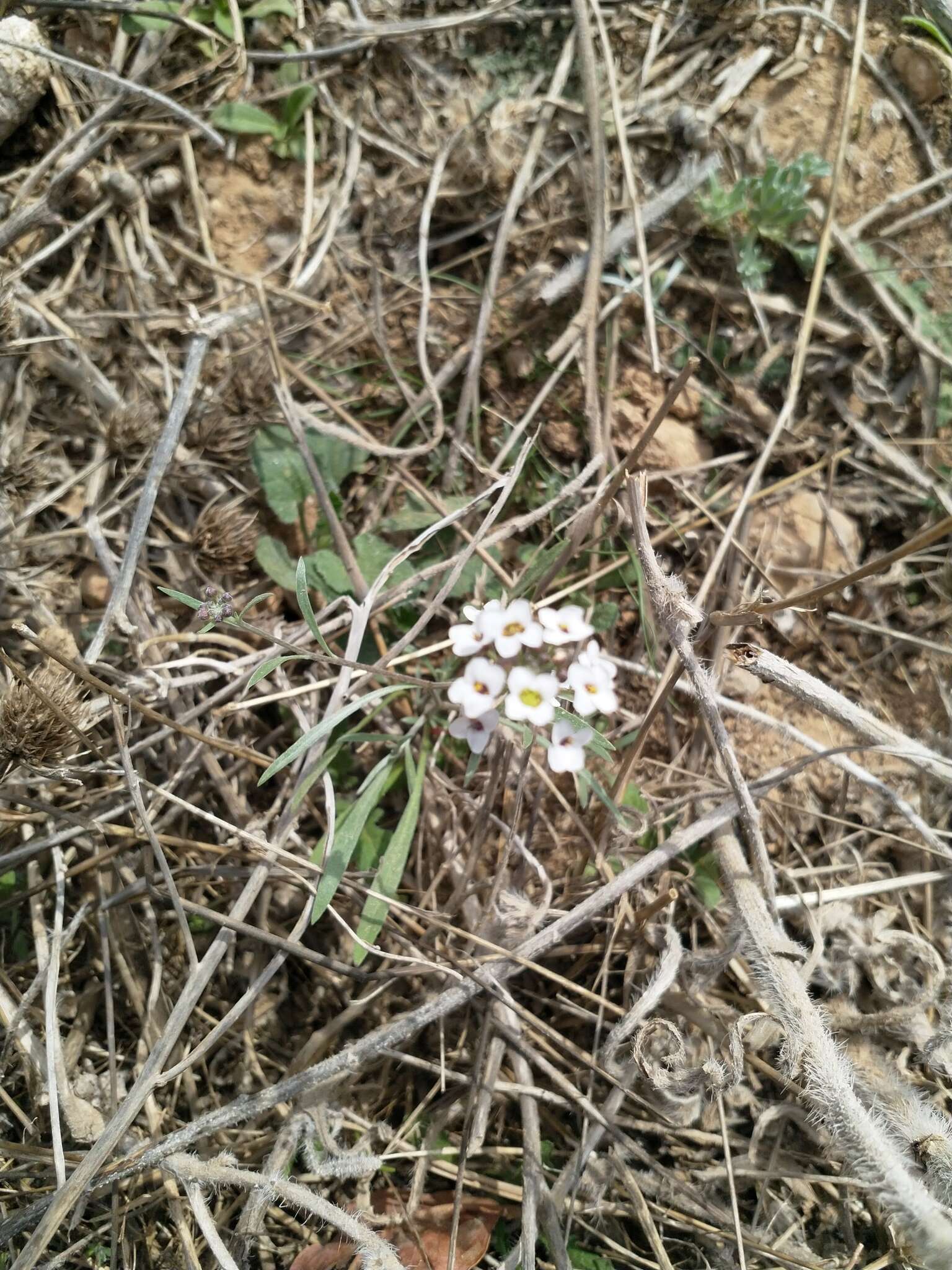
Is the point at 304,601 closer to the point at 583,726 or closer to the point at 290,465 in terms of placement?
the point at 583,726

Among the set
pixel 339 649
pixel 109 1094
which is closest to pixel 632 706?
pixel 339 649

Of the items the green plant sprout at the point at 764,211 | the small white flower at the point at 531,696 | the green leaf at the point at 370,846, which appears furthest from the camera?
the green plant sprout at the point at 764,211

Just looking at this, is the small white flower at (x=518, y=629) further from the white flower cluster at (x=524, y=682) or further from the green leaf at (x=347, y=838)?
the green leaf at (x=347, y=838)

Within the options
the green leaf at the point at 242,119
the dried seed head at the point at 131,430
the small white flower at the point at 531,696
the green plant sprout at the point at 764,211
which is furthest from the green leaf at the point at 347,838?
the green leaf at the point at 242,119

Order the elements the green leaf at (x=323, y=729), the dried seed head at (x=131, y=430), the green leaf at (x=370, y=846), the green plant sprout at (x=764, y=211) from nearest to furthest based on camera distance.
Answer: the green leaf at (x=323, y=729) → the green leaf at (x=370, y=846) → the dried seed head at (x=131, y=430) → the green plant sprout at (x=764, y=211)

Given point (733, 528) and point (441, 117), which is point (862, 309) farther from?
point (441, 117)

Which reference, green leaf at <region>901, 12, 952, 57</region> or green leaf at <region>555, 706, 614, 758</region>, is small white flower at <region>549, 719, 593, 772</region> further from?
green leaf at <region>901, 12, 952, 57</region>
